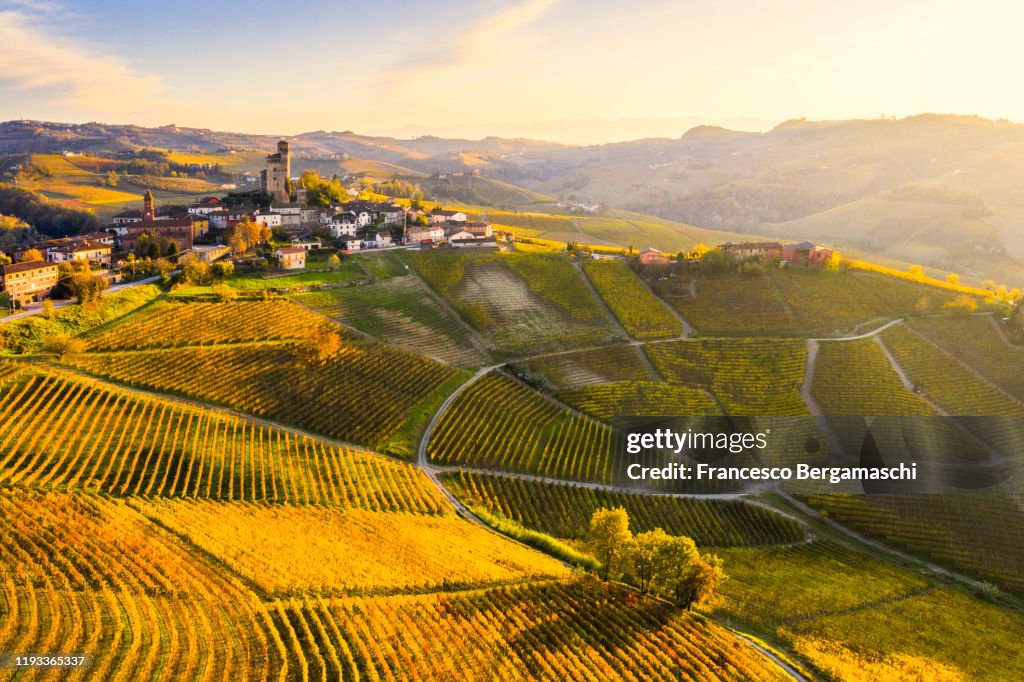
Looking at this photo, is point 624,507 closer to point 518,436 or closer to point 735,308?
point 518,436

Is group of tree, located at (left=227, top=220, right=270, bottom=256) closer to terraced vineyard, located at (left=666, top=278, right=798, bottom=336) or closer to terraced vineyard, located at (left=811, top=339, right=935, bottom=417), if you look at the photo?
terraced vineyard, located at (left=666, top=278, right=798, bottom=336)


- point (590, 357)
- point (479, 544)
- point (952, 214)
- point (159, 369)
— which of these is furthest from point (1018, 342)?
point (952, 214)

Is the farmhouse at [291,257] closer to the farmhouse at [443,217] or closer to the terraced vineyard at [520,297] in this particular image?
the terraced vineyard at [520,297]

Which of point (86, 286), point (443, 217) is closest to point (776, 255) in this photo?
point (443, 217)

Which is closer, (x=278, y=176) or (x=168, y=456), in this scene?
(x=168, y=456)

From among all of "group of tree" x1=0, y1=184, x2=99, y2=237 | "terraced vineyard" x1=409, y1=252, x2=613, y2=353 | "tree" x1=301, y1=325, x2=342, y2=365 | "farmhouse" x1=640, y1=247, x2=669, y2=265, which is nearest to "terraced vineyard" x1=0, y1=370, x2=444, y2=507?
"tree" x1=301, y1=325, x2=342, y2=365

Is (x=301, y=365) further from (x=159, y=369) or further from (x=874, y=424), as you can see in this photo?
(x=874, y=424)
